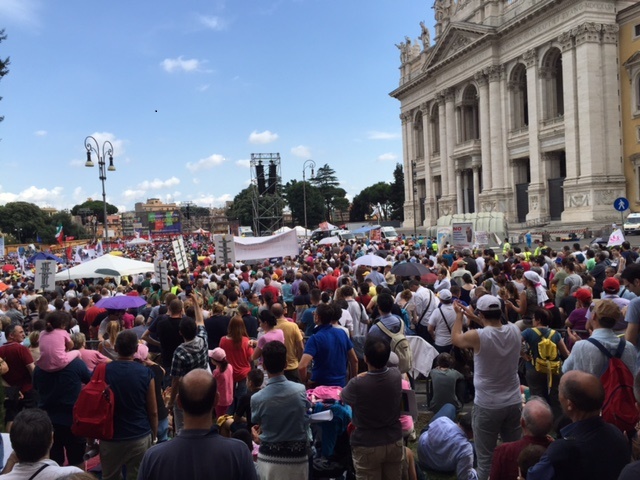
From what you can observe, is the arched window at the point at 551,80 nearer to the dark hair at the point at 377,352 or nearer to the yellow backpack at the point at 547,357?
the yellow backpack at the point at 547,357

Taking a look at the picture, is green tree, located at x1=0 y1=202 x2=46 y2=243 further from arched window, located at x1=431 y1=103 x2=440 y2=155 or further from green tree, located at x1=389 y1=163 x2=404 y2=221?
arched window, located at x1=431 y1=103 x2=440 y2=155

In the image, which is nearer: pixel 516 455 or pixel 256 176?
pixel 516 455

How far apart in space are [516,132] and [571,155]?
7137mm

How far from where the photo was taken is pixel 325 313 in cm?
621

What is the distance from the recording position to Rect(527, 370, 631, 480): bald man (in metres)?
3.30

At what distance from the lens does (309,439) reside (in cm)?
474

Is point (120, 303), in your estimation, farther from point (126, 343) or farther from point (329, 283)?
point (329, 283)

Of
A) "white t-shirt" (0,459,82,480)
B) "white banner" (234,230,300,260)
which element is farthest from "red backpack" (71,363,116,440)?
"white banner" (234,230,300,260)

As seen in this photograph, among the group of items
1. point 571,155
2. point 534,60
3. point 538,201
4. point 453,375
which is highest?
point 534,60

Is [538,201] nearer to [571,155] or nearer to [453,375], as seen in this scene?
[571,155]

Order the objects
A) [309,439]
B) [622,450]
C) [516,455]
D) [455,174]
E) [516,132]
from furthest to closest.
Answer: [455,174], [516,132], [309,439], [516,455], [622,450]

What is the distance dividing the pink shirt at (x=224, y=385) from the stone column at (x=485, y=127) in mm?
42204

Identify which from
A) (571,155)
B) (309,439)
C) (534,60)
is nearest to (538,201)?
(571,155)

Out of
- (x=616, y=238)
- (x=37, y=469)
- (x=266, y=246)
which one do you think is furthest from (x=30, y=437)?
(x=616, y=238)
